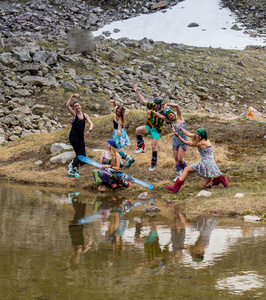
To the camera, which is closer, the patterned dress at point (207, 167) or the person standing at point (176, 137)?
the patterned dress at point (207, 167)

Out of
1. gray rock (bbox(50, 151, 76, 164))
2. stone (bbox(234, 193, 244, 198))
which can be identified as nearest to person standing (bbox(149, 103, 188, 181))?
stone (bbox(234, 193, 244, 198))

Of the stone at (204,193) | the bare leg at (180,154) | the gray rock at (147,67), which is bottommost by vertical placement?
the gray rock at (147,67)

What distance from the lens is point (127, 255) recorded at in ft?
16.5

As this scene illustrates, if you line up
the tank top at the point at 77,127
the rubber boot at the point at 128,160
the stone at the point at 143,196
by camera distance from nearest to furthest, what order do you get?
1. the stone at the point at 143,196
2. the tank top at the point at 77,127
3. the rubber boot at the point at 128,160

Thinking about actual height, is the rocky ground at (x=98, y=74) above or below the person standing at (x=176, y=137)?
below

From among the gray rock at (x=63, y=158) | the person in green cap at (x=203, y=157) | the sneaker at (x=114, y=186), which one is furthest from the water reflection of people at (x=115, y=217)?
the gray rock at (x=63, y=158)

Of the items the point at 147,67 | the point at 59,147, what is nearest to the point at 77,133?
the point at 59,147

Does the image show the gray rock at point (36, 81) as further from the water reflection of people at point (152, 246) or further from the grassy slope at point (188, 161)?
the water reflection of people at point (152, 246)

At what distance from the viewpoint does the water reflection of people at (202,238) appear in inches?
199

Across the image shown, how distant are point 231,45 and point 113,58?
1824 cm

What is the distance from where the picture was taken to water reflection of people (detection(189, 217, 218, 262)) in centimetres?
506

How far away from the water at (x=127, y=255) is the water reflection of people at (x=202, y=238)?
1cm

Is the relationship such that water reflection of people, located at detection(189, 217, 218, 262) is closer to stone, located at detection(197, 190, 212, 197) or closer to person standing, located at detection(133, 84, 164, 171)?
stone, located at detection(197, 190, 212, 197)

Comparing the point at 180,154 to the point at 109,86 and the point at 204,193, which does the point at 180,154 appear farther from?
the point at 109,86
